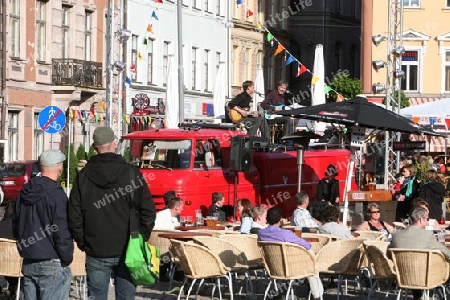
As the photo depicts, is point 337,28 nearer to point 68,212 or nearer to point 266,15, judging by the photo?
point 266,15

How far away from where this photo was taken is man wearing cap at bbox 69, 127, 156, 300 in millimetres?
11438

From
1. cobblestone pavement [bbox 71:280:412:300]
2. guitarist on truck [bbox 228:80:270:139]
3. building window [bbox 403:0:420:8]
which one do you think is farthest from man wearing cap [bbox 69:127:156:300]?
building window [bbox 403:0:420:8]

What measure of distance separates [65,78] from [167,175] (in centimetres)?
2222

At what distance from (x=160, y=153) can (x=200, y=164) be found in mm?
778

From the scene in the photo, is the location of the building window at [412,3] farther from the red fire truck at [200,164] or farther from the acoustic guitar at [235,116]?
the red fire truck at [200,164]

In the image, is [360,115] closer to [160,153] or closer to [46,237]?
[160,153]

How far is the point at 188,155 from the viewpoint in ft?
85.4

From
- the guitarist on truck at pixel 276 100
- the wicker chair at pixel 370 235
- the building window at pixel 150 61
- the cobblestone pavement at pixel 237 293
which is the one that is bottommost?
the cobblestone pavement at pixel 237 293

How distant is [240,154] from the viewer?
26.0m

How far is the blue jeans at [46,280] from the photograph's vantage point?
11.5 metres

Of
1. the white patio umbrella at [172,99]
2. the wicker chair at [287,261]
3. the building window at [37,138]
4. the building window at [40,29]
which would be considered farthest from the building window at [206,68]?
the wicker chair at [287,261]

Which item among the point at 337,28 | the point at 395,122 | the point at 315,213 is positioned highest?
the point at 337,28

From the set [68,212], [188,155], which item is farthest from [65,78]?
[68,212]

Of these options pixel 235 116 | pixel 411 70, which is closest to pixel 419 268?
pixel 235 116
